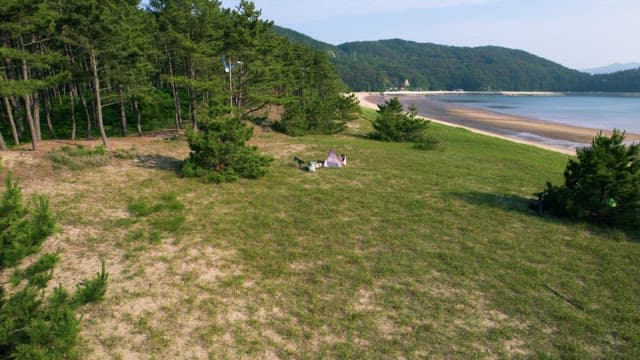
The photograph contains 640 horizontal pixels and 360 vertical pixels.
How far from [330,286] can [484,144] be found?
2845 cm

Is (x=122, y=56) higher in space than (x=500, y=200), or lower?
→ higher

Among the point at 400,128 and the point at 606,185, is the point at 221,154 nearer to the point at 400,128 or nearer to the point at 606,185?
the point at 606,185

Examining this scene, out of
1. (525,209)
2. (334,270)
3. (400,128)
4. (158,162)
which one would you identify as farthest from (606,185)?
(400,128)

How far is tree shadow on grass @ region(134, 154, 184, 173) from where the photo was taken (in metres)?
16.7

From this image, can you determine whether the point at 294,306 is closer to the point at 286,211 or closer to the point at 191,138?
the point at 286,211

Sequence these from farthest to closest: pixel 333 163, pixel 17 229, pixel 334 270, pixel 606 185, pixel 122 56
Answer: pixel 122 56
pixel 333 163
pixel 606 185
pixel 334 270
pixel 17 229

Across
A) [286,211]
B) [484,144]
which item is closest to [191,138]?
[286,211]

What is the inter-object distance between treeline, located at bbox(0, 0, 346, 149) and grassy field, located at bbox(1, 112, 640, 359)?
558 centimetres

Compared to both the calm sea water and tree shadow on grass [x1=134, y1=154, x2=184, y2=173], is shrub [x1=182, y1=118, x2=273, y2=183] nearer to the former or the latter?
tree shadow on grass [x1=134, y1=154, x2=184, y2=173]

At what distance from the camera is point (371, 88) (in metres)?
191

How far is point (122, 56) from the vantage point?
749 inches

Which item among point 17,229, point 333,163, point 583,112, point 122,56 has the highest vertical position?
point 122,56

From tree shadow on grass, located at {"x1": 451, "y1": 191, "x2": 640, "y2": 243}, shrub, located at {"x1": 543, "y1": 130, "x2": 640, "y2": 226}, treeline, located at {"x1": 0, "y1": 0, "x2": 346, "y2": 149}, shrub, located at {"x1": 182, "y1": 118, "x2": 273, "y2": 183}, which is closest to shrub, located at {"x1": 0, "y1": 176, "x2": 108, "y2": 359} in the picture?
shrub, located at {"x1": 182, "y1": 118, "x2": 273, "y2": 183}

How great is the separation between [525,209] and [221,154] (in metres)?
11.9
